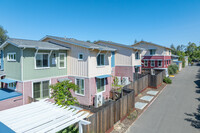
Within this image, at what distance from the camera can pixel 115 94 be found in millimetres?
14312

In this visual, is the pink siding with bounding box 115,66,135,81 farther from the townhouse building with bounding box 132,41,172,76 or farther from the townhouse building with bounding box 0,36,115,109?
the townhouse building with bounding box 132,41,172,76

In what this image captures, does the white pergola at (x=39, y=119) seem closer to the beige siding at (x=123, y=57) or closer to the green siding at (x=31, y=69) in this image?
the green siding at (x=31, y=69)

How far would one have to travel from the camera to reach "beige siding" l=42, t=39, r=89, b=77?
12211mm

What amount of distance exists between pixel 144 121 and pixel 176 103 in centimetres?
605

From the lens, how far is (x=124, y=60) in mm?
21094

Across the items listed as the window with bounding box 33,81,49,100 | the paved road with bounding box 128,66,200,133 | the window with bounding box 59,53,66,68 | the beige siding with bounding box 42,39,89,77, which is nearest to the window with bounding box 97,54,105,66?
the beige siding with bounding box 42,39,89,77

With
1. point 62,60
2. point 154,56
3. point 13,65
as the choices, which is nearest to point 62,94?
point 62,60

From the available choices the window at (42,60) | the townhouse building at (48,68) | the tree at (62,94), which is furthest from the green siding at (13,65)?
the tree at (62,94)

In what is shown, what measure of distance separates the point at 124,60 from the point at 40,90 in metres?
14.3

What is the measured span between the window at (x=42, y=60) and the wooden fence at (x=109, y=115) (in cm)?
741

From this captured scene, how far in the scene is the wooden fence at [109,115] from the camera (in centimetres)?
634

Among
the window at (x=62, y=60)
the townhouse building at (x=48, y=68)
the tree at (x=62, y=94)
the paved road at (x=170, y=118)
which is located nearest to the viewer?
the paved road at (x=170, y=118)

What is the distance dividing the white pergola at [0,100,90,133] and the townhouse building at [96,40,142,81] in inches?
615

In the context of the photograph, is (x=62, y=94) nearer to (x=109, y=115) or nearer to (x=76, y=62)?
(x=109, y=115)
